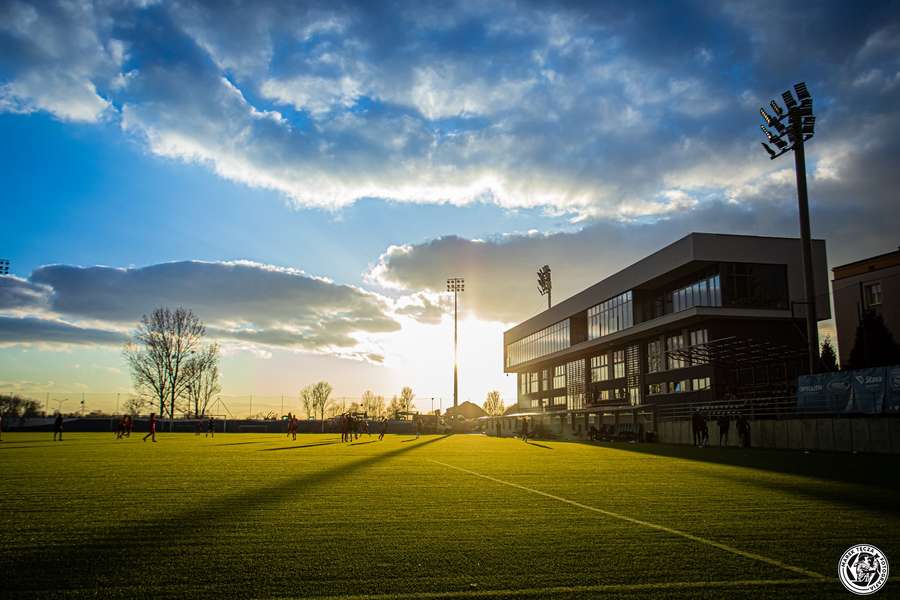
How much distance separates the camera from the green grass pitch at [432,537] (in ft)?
16.5

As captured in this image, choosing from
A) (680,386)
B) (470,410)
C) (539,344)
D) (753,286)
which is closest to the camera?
(753,286)

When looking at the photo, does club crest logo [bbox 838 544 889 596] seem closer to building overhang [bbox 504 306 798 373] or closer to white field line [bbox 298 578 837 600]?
white field line [bbox 298 578 837 600]

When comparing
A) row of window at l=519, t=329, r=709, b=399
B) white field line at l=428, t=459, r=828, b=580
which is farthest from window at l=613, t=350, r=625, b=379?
white field line at l=428, t=459, r=828, b=580

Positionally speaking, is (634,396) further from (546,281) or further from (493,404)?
(493,404)

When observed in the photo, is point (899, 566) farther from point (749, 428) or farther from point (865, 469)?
point (749, 428)

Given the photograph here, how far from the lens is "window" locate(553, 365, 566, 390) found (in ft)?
271

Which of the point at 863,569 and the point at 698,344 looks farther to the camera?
the point at 698,344

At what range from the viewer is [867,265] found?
52.5 m

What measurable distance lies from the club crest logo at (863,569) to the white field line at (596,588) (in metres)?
0.19

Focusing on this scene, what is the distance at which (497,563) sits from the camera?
5.74 m

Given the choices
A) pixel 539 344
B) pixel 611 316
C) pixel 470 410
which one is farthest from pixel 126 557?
pixel 470 410

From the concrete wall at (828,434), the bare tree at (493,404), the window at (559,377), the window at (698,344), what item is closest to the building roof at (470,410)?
the bare tree at (493,404)

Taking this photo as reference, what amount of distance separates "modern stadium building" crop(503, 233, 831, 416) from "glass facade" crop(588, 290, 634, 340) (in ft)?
0.32

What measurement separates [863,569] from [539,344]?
275 ft
